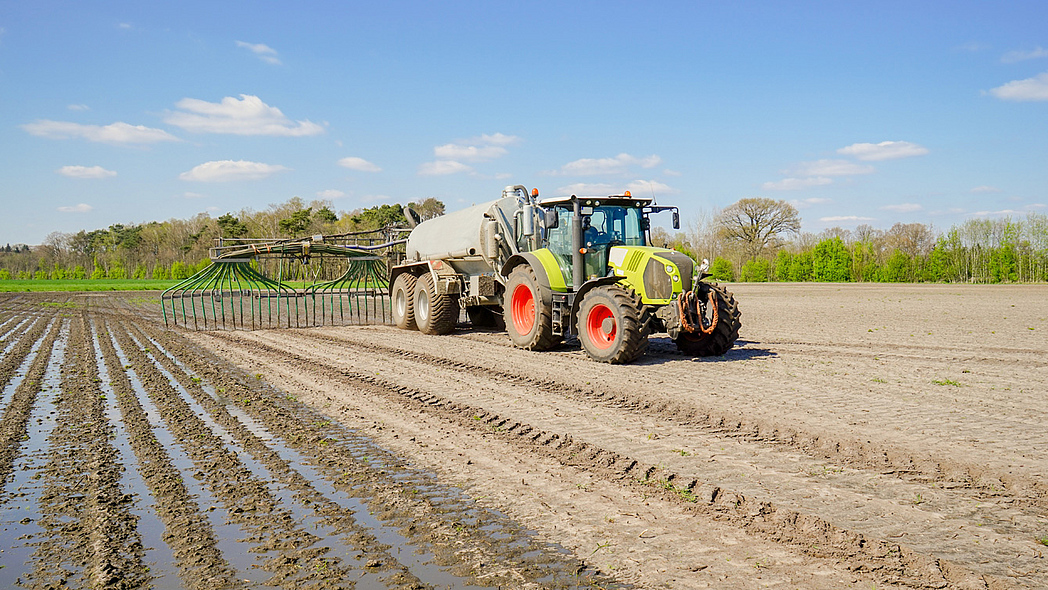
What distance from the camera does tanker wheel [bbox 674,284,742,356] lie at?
10.3 meters

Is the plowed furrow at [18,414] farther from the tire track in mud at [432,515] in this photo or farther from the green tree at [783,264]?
the green tree at [783,264]

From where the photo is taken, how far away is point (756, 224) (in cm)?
5816

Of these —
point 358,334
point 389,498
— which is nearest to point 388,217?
point 358,334

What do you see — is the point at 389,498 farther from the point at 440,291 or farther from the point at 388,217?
the point at 388,217

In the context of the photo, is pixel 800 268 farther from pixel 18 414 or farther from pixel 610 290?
pixel 18 414

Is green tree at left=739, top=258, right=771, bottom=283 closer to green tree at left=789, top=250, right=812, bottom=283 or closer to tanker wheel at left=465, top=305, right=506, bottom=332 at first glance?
green tree at left=789, top=250, right=812, bottom=283

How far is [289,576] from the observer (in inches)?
136

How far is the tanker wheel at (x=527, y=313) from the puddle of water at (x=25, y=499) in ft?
21.5

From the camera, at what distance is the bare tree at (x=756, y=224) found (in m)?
57.2

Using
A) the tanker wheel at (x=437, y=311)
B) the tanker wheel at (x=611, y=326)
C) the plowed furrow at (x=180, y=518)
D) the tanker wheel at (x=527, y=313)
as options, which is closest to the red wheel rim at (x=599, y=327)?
the tanker wheel at (x=611, y=326)

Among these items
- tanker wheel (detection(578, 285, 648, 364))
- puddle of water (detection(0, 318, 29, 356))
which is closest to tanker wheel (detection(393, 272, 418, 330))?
tanker wheel (detection(578, 285, 648, 364))

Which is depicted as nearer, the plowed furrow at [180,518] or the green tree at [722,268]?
the plowed furrow at [180,518]

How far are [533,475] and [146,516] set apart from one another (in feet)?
8.11

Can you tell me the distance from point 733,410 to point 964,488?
2470mm
